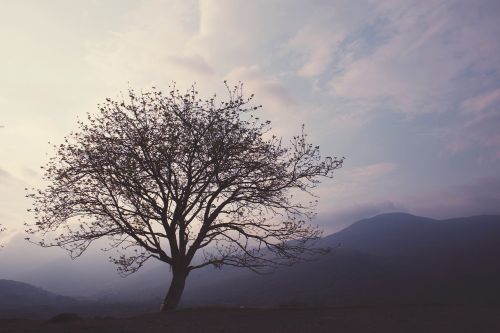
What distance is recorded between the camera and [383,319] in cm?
2089

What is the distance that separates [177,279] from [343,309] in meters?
10.1

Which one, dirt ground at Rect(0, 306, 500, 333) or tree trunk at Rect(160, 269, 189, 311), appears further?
tree trunk at Rect(160, 269, 189, 311)

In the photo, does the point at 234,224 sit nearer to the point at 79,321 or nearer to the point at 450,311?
the point at 79,321

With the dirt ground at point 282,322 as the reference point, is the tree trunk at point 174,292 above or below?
above

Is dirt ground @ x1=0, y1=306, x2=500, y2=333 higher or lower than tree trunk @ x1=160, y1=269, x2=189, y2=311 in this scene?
lower

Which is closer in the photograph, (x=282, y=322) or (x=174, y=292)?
(x=282, y=322)

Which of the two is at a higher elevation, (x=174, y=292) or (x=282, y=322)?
(x=174, y=292)

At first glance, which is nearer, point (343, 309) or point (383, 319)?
point (383, 319)

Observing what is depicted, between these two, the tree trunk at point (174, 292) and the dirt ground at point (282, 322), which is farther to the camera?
the tree trunk at point (174, 292)

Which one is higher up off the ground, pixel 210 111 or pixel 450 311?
pixel 210 111

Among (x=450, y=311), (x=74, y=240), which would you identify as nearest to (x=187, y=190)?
(x=74, y=240)

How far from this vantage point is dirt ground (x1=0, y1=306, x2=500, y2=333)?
16.5m

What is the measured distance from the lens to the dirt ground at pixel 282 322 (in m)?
16.5

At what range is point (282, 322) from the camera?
61.7ft
